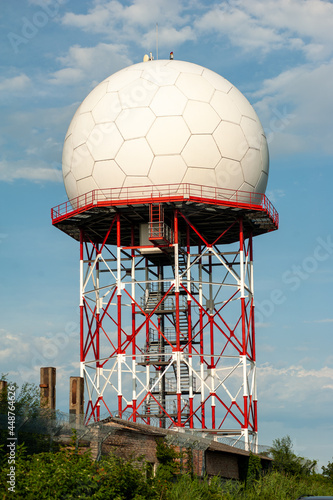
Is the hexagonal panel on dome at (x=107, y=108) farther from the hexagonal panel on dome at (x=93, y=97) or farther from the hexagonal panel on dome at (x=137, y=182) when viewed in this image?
the hexagonal panel on dome at (x=137, y=182)

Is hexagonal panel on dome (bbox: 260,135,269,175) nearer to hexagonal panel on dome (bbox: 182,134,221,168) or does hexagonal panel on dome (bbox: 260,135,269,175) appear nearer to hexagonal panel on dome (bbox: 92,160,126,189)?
hexagonal panel on dome (bbox: 182,134,221,168)

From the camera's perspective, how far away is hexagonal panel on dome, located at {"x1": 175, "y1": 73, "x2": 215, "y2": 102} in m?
40.5

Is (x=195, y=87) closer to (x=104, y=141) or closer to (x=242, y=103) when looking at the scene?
(x=242, y=103)

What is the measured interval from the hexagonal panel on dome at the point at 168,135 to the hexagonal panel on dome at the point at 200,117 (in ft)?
1.31

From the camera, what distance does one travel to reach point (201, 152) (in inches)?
1544

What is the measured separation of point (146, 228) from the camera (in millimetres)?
41562

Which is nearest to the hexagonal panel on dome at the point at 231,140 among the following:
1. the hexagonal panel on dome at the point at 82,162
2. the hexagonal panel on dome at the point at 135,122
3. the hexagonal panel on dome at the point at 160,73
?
the hexagonal panel on dome at the point at 135,122

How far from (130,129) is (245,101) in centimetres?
692

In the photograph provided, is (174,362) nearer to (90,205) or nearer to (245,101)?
(90,205)

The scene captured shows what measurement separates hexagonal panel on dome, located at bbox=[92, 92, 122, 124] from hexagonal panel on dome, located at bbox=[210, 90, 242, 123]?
457cm

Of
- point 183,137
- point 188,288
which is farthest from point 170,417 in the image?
point 183,137

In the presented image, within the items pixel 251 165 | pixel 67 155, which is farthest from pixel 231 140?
pixel 67 155

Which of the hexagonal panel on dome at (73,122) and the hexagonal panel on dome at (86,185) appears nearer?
the hexagonal panel on dome at (86,185)

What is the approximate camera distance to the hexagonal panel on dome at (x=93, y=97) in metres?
41.9
